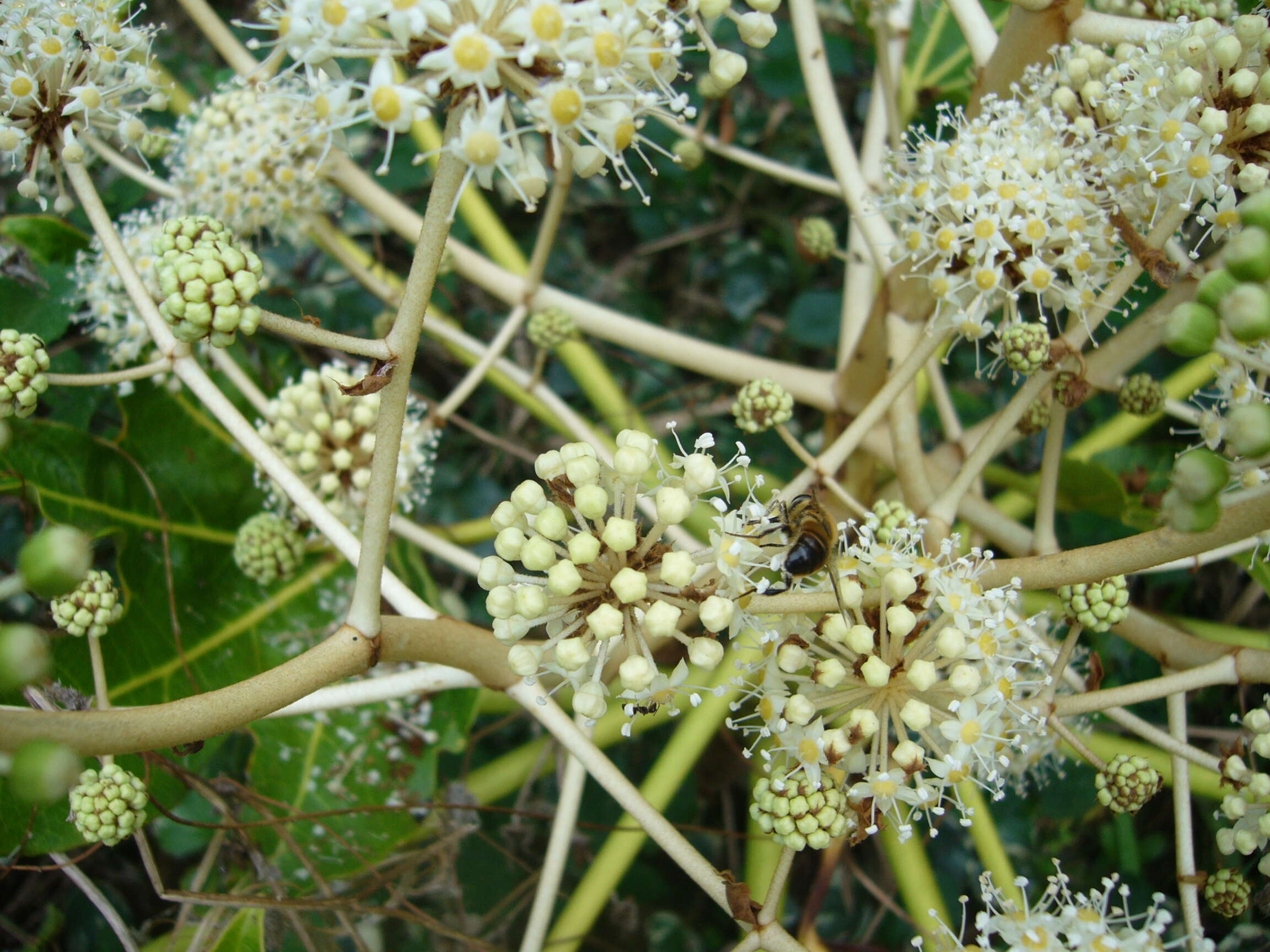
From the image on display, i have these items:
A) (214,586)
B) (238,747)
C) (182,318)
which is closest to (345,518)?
(214,586)

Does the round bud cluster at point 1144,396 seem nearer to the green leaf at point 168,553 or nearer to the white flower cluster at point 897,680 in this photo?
the white flower cluster at point 897,680

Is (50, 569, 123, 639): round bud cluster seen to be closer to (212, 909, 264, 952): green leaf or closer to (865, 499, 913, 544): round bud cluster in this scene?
(212, 909, 264, 952): green leaf

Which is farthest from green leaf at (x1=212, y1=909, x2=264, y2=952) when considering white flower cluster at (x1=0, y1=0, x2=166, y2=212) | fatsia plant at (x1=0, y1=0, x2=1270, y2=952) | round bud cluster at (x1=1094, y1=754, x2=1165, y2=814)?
round bud cluster at (x1=1094, y1=754, x2=1165, y2=814)

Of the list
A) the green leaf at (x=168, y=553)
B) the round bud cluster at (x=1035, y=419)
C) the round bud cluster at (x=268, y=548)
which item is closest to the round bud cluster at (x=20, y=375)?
the green leaf at (x=168, y=553)

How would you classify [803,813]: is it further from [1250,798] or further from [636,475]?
[1250,798]

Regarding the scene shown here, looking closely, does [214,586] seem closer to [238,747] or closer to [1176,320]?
[238,747]

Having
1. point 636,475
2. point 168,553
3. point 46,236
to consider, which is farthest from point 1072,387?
point 46,236
